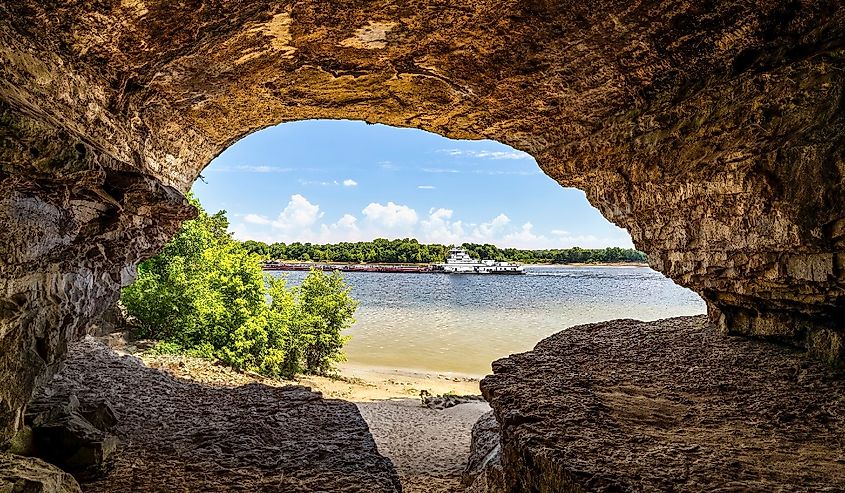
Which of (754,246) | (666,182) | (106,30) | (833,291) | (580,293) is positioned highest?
(106,30)

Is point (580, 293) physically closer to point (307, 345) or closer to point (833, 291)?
point (307, 345)

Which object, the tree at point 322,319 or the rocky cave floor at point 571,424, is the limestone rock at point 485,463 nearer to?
the rocky cave floor at point 571,424

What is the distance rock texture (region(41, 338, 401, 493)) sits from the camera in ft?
20.7

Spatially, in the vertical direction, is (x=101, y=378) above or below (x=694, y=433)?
below

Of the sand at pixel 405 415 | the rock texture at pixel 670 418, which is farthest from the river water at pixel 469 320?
the rock texture at pixel 670 418

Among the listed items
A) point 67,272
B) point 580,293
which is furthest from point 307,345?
point 580,293

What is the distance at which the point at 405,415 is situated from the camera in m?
12.8

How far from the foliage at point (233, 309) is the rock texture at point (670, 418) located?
10877 millimetres

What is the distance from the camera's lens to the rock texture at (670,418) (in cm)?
300

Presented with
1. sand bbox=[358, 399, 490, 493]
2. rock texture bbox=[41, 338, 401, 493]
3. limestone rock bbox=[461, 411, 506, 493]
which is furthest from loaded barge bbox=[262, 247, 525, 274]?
limestone rock bbox=[461, 411, 506, 493]

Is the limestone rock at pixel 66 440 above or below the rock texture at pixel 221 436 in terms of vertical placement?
above

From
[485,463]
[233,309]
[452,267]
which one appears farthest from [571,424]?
[452,267]

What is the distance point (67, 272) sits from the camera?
5621mm

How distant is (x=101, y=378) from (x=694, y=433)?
10.7 m
